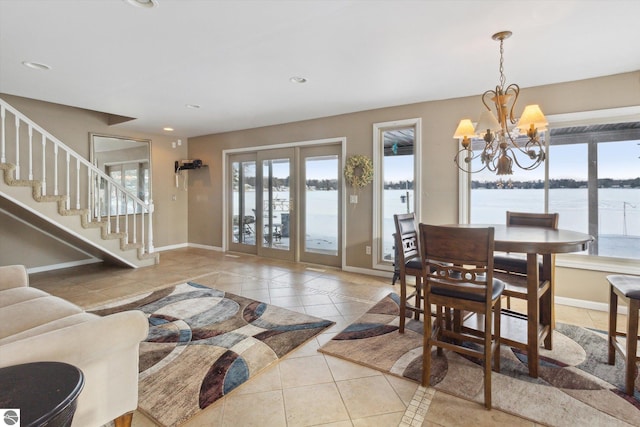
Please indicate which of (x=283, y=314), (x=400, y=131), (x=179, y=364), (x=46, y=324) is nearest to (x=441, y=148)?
(x=400, y=131)

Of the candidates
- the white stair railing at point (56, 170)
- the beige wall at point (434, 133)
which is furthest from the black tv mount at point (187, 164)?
the white stair railing at point (56, 170)

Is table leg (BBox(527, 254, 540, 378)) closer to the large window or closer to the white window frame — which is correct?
the large window

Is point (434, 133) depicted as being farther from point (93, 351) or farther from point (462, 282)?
point (93, 351)

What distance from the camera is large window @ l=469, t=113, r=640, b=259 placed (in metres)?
3.33

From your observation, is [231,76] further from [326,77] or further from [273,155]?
[273,155]

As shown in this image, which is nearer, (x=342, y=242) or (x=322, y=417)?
(x=322, y=417)

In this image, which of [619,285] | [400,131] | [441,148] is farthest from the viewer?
[400,131]

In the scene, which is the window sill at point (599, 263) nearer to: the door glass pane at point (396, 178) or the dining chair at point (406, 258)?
the door glass pane at point (396, 178)

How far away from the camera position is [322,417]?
1.76 m

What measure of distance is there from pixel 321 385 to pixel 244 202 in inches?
187

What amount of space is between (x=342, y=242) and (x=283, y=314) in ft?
6.87

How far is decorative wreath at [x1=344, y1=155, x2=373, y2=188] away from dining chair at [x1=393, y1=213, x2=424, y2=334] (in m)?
1.72

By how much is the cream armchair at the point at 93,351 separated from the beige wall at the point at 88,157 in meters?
4.00

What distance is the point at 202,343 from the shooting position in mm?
2590
